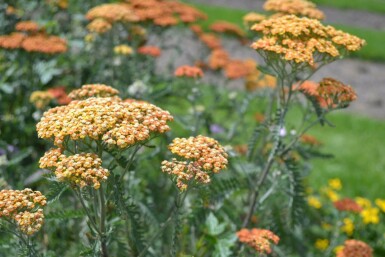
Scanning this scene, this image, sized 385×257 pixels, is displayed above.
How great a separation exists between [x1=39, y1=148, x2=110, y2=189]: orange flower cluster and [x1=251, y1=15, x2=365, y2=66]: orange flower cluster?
3.19ft

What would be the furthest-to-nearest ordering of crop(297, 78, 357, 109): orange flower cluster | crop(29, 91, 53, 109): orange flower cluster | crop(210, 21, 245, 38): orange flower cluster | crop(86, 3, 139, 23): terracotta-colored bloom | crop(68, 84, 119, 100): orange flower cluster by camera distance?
crop(210, 21, 245, 38): orange flower cluster → crop(86, 3, 139, 23): terracotta-colored bloom → crop(29, 91, 53, 109): orange flower cluster → crop(297, 78, 357, 109): orange flower cluster → crop(68, 84, 119, 100): orange flower cluster

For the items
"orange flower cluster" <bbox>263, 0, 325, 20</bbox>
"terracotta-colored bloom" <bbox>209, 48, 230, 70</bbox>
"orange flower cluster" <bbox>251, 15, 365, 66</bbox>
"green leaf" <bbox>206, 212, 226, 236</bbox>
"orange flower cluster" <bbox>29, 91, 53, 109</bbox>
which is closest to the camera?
"orange flower cluster" <bbox>251, 15, 365, 66</bbox>

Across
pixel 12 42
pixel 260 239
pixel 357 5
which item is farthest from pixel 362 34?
pixel 260 239

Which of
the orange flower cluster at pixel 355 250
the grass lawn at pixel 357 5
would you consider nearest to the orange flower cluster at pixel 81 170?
the orange flower cluster at pixel 355 250

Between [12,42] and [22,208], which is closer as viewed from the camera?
[22,208]

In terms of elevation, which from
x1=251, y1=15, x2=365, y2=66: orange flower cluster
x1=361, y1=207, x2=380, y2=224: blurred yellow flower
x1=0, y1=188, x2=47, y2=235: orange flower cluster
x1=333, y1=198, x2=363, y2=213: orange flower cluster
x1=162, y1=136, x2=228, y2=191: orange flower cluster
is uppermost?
x1=251, y1=15, x2=365, y2=66: orange flower cluster

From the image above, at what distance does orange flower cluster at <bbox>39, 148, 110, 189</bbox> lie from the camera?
1773 millimetres

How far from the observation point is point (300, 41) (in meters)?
2.48

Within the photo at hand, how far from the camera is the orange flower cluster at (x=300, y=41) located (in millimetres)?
2377

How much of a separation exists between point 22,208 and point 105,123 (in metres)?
0.44

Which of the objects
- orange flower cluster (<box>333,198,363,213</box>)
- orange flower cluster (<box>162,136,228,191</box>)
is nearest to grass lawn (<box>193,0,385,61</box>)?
orange flower cluster (<box>333,198,363,213</box>)

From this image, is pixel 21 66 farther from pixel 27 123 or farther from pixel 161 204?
pixel 161 204

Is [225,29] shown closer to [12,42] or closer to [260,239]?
[12,42]

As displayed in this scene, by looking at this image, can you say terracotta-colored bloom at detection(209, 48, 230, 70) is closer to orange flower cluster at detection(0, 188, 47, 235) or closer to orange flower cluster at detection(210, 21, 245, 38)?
orange flower cluster at detection(210, 21, 245, 38)
